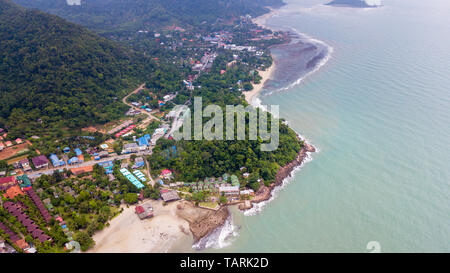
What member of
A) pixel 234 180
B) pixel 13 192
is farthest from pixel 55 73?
pixel 234 180

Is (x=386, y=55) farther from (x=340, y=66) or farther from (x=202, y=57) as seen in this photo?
(x=202, y=57)

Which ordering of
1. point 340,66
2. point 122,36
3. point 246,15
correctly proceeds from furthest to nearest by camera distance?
point 246,15, point 122,36, point 340,66

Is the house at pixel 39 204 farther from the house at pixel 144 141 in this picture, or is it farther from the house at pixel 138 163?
the house at pixel 144 141

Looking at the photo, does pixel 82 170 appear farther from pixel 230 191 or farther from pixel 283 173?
pixel 283 173

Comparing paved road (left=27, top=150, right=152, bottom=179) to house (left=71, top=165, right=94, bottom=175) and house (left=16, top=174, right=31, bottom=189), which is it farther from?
house (left=16, top=174, right=31, bottom=189)

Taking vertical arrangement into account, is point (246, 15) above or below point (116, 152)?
above

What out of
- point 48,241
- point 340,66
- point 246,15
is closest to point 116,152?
point 48,241

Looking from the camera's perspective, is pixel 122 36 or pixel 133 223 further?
pixel 122 36
